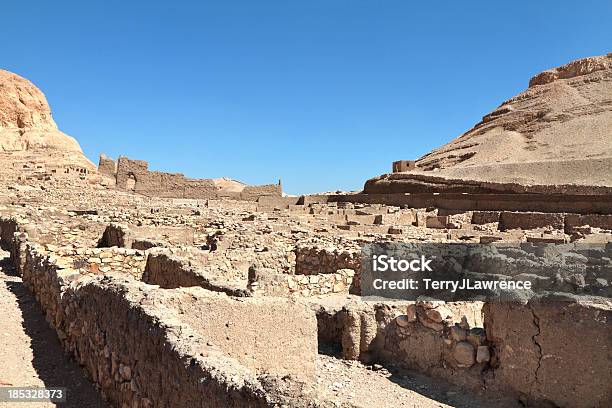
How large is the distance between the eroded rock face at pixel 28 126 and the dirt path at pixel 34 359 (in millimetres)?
37120

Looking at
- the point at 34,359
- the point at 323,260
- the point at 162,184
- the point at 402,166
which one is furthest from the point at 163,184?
the point at 34,359

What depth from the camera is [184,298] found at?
4.04 m

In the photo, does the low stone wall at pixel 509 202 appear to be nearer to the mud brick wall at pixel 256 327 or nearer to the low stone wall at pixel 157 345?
the mud brick wall at pixel 256 327

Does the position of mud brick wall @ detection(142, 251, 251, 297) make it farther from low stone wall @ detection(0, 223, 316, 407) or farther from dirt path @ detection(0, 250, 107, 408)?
dirt path @ detection(0, 250, 107, 408)

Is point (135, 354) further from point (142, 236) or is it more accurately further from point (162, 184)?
point (162, 184)

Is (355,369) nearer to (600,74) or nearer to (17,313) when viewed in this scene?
(17,313)

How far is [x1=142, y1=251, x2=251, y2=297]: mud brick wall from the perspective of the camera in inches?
213

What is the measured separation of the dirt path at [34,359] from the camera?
3830 mm

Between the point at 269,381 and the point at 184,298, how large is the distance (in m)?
2.00

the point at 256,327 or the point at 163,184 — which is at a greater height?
the point at 163,184

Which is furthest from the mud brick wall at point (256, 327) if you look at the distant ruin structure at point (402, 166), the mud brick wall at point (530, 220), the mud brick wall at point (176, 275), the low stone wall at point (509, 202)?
the distant ruin structure at point (402, 166)

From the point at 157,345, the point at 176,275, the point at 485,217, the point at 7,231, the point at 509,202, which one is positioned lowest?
the point at 157,345

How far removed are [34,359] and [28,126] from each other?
171ft

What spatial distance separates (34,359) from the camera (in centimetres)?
437
